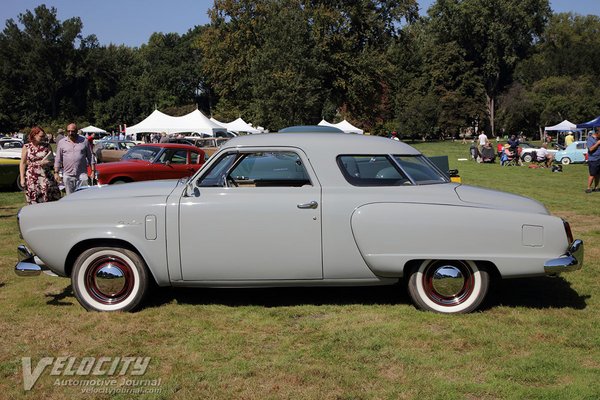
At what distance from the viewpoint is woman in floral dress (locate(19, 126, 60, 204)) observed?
824cm

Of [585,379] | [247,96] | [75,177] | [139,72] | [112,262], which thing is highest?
[139,72]

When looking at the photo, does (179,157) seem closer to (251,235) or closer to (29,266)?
(29,266)

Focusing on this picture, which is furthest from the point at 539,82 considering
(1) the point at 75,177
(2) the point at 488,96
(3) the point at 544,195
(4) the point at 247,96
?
(1) the point at 75,177

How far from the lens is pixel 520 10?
6950 cm

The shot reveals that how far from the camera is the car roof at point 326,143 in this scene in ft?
17.7

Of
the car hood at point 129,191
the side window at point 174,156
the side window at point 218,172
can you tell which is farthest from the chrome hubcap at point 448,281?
the side window at point 174,156

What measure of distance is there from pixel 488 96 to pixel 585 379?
247 ft

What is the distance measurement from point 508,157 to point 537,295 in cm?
2436

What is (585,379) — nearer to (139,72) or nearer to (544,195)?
(544,195)

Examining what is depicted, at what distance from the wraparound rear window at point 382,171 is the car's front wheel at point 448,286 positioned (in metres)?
0.80

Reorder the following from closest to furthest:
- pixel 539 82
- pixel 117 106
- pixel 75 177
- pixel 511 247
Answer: pixel 511 247, pixel 75 177, pixel 539 82, pixel 117 106

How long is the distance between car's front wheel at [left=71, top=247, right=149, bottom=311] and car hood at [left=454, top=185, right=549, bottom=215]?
3.02 meters

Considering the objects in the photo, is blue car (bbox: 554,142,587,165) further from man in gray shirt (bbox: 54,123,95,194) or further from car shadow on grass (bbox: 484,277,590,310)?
man in gray shirt (bbox: 54,123,95,194)

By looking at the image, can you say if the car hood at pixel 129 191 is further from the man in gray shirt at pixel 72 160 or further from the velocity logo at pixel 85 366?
the man in gray shirt at pixel 72 160
